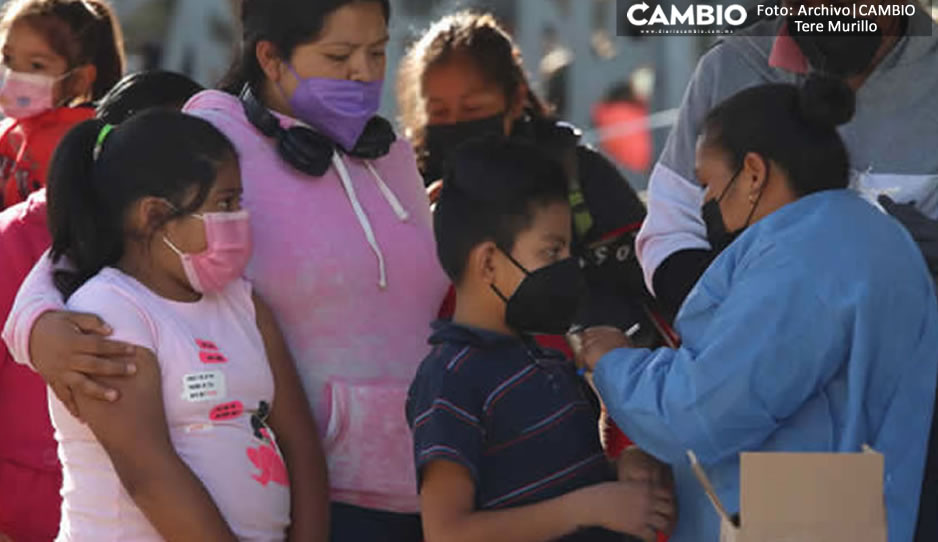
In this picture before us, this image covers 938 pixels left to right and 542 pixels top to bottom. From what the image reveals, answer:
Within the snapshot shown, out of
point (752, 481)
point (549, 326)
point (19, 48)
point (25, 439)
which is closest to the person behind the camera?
point (752, 481)

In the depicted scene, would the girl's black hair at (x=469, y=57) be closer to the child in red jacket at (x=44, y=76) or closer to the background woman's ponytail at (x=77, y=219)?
the child in red jacket at (x=44, y=76)

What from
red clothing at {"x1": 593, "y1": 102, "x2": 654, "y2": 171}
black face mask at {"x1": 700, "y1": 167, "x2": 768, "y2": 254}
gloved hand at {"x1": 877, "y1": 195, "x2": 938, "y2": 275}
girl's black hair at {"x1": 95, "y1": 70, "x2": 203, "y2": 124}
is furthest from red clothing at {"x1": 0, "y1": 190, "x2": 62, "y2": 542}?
red clothing at {"x1": 593, "y1": 102, "x2": 654, "y2": 171}

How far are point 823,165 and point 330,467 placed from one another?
1.15 m

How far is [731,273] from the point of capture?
295 centimetres

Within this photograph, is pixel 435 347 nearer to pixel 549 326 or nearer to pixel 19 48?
pixel 549 326

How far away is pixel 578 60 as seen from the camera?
30.9 ft

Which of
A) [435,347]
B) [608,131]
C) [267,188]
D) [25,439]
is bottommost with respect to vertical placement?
[608,131]

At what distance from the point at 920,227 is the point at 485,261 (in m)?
0.97

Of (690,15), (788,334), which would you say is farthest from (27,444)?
(690,15)

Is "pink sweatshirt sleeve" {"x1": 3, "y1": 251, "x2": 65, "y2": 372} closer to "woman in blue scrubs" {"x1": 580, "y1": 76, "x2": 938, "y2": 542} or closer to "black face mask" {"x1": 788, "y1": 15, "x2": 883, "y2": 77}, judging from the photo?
"woman in blue scrubs" {"x1": 580, "y1": 76, "x2": 938, "y2": 542}

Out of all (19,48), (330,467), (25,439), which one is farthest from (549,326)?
(19,48)

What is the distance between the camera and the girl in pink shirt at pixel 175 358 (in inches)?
118

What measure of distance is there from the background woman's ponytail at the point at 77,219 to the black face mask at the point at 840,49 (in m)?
1.63

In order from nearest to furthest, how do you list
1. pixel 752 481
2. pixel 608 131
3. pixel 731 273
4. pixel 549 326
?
pixel 752 481
pixel 731 273
pixel 549 326
pixel 608 131
